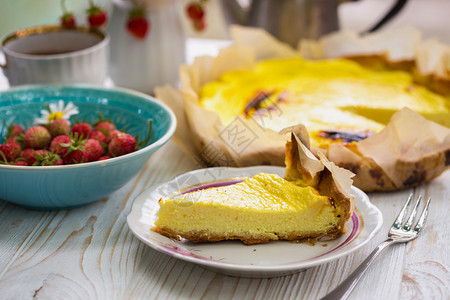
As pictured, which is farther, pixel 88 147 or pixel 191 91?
pixel 191 91

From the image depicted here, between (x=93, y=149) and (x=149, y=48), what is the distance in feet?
1.78

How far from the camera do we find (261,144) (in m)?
1.05

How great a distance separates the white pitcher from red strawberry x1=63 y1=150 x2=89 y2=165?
54cm

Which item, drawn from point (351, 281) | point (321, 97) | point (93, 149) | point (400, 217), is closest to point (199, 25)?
point (321, 97)

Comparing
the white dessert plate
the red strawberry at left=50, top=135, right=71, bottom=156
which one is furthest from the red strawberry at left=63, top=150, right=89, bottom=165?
the white dessert plate

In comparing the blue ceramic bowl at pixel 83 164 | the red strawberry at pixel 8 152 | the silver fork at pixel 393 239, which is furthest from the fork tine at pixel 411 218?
the red strawberry at pixel 8 152

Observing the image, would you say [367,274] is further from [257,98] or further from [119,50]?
[119,50]

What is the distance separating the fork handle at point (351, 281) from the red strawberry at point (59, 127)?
1.73ft

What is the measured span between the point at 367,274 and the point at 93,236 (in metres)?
0.41

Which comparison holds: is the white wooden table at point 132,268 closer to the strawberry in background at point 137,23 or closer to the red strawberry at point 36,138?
the red strawberry at point 36,138

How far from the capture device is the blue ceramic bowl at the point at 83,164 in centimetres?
89

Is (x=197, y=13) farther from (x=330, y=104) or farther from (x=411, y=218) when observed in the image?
(x=411, y=218)

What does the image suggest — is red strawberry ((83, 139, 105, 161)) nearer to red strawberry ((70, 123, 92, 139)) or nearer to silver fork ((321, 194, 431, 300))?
red strawberry ((70, 123, 92, 139))

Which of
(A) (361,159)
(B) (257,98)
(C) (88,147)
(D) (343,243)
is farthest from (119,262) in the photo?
(B) (257,98)
